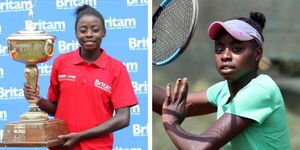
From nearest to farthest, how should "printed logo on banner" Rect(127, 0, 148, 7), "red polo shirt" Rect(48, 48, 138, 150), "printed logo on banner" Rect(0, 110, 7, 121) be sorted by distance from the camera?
"red polo shirt" Rect(48, 48, 138, 150)
"printed logo on banner" Rect(127, 0, 148, 7)
"printed logo on banner" Rect(0, 110, 7, 121)

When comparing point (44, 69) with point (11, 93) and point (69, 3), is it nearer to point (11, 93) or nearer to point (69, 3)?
point (11, 93)

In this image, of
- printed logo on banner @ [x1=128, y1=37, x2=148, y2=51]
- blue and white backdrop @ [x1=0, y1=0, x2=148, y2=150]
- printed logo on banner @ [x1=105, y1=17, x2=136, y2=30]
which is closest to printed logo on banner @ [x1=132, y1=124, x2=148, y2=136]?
blue and white backdrop @ [x1=0, y1=0, x2=148, y2=150]

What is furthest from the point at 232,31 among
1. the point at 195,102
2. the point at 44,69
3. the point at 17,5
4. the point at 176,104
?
the point at 17,5

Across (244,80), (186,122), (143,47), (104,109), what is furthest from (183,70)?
(244,80)

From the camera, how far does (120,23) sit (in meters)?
4.91

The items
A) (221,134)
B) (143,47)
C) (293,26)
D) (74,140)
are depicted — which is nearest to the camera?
(221,134)

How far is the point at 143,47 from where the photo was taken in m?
4.89

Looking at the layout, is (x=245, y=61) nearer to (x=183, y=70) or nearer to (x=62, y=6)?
(x=62, y=6)

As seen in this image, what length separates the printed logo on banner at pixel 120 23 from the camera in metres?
4.88

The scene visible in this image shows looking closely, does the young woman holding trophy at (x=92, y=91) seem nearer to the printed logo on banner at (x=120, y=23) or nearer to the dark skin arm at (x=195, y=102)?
the dark skin arm at (x=195, y=102)

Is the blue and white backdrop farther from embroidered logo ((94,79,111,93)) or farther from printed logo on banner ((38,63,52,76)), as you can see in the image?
embroidered logo ((94,79,111,93))

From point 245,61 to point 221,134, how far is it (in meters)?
0.31

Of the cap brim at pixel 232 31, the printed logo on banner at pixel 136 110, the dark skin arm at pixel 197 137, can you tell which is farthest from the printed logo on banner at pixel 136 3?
the dark skin arm at pixel 197 137

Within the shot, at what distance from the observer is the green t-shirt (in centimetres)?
325
